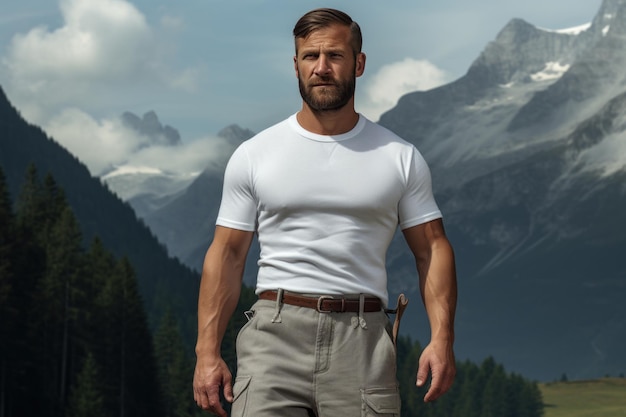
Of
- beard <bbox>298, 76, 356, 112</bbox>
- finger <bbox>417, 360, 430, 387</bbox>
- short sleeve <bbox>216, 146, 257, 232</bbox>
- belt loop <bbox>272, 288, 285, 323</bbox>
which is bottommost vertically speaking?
finger <bbox>417, 360, 430, 387</bbox>

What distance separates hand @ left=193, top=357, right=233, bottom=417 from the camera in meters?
8.59

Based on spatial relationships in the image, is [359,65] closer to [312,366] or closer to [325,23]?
[325,23]

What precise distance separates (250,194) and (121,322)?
396ft

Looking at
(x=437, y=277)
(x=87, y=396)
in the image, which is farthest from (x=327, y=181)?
(x=87, y=396)

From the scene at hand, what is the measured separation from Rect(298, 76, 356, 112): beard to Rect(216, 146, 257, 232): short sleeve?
2.07ft

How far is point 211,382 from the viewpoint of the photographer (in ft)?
28.1

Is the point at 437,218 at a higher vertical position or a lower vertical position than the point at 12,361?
lower

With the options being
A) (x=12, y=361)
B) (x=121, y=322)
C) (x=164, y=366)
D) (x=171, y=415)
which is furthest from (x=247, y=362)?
(x=164, y=366)

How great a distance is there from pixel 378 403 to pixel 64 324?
394 ft

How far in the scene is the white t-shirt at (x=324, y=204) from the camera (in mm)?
8719

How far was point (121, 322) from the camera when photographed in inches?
5012

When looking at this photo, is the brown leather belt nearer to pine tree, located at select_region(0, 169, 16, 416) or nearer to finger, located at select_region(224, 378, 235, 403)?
finger, located at select_region(224, 378, 235, 403)

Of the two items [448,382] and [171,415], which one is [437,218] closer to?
[448,382]

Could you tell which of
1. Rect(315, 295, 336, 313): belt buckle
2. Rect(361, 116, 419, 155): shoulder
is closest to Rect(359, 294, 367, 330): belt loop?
Rect(315, 295, 336, 313): belt buckle
